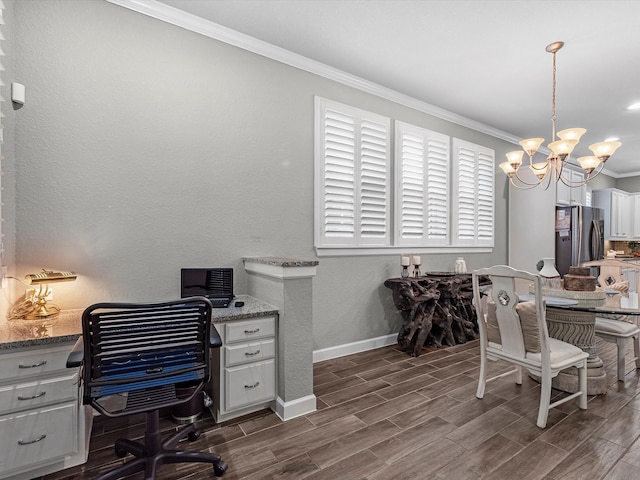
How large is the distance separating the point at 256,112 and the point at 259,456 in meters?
2.67

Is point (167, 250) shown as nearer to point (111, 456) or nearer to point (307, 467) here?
point (111, 456)

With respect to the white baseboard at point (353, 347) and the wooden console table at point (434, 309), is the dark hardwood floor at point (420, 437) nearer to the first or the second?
the white baseboard at point (353, 347)

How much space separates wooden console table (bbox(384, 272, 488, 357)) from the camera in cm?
352

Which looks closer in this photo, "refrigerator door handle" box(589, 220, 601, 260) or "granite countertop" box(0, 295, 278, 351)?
"granite countertop" box(0, 295, 278, 351)

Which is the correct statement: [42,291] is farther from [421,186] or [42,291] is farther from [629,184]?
[629,184]

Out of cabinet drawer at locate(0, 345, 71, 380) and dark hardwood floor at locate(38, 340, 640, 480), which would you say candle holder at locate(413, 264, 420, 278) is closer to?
dark hardwood floor at locate(38, 340, 640, 480)

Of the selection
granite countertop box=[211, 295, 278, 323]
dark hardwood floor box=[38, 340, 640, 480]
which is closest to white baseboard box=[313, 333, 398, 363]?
dark hardwood floor box=[38, 340, 640, 480]

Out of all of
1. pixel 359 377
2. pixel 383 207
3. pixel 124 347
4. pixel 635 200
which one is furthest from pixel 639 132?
pixel 124 347

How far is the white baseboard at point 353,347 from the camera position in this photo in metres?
3.35

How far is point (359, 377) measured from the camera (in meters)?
2.96

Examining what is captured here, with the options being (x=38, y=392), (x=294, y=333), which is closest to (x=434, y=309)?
(x=294, y=333)

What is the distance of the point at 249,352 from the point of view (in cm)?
222

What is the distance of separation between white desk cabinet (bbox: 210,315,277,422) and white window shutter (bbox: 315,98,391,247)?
1.28 m

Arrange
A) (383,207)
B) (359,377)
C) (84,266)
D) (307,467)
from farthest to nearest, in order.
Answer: (383,207)
(359,377)
(84,266)
(307,467)
